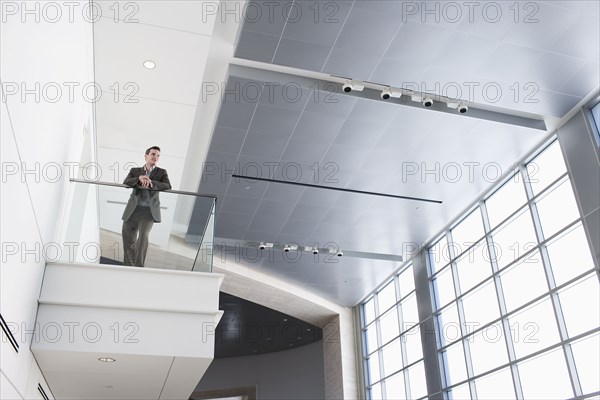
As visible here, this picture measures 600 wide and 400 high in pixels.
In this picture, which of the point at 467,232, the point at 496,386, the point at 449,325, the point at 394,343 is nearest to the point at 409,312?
the point at 394,343

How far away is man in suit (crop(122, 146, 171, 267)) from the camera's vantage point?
26.9 feet

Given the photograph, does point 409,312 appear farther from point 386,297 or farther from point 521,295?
point 521,295

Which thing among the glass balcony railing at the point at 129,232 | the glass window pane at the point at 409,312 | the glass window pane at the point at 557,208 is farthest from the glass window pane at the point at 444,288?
the glass balcony railing at the point at 129,232

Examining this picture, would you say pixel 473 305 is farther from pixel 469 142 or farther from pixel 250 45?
pixel 250 45

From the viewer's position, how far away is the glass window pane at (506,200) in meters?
12.9

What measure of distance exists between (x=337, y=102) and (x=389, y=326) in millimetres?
9817

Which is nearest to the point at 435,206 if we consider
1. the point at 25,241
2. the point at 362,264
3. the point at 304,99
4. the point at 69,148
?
the point at 362,264

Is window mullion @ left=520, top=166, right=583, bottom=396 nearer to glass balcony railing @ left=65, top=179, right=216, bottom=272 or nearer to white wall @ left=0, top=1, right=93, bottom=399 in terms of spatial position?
glass balcony railing @ left=65, top=179, right=216, bottom=272

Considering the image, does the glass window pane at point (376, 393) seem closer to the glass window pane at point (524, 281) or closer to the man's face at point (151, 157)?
the glass window pane at point (524, 281)

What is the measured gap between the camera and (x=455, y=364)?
1473cm

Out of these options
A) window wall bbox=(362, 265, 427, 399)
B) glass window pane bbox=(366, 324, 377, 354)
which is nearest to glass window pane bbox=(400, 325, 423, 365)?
window wall bbox=(362, 265, 427, 399)

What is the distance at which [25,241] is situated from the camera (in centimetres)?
588

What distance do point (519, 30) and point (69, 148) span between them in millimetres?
7175

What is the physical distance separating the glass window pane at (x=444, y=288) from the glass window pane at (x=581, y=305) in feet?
13.4
